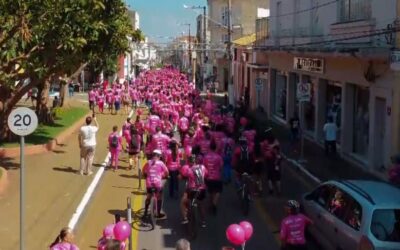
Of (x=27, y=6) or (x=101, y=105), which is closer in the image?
(x=27, y=6)

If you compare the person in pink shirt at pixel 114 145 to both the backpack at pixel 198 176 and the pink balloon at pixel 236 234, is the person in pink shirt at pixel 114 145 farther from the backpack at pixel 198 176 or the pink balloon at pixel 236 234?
the pink balloon at pixel 236 234

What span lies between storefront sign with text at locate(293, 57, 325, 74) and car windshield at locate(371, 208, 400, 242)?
18.1 metres

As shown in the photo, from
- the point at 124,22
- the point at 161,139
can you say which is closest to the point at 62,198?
the point at 161,139

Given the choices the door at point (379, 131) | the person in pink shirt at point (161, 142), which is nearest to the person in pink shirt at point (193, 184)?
the person in pink shirt at point (161, 142)

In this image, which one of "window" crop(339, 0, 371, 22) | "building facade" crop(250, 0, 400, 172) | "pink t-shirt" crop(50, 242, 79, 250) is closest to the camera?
"pink t-shirt" crop(50, 242, 79, 250)

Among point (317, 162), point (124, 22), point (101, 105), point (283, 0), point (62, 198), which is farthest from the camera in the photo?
point (101, 105)

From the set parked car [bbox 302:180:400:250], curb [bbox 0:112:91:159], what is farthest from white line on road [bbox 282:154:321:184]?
curb [bbox 0:112:91:159]

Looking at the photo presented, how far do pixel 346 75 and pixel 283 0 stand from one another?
45.4 feet

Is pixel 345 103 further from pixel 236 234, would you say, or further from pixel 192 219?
pixel 236 234

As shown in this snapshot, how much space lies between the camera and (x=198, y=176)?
42.7 ft

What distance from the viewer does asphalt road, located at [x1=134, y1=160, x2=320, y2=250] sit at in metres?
12.5

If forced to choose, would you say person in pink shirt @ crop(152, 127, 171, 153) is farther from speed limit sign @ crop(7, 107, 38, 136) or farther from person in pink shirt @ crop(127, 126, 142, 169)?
speed limit sign @ crop(7, 107, 38, 136)

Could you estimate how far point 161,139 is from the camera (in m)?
17.2

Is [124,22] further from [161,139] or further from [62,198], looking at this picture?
[62,198]
